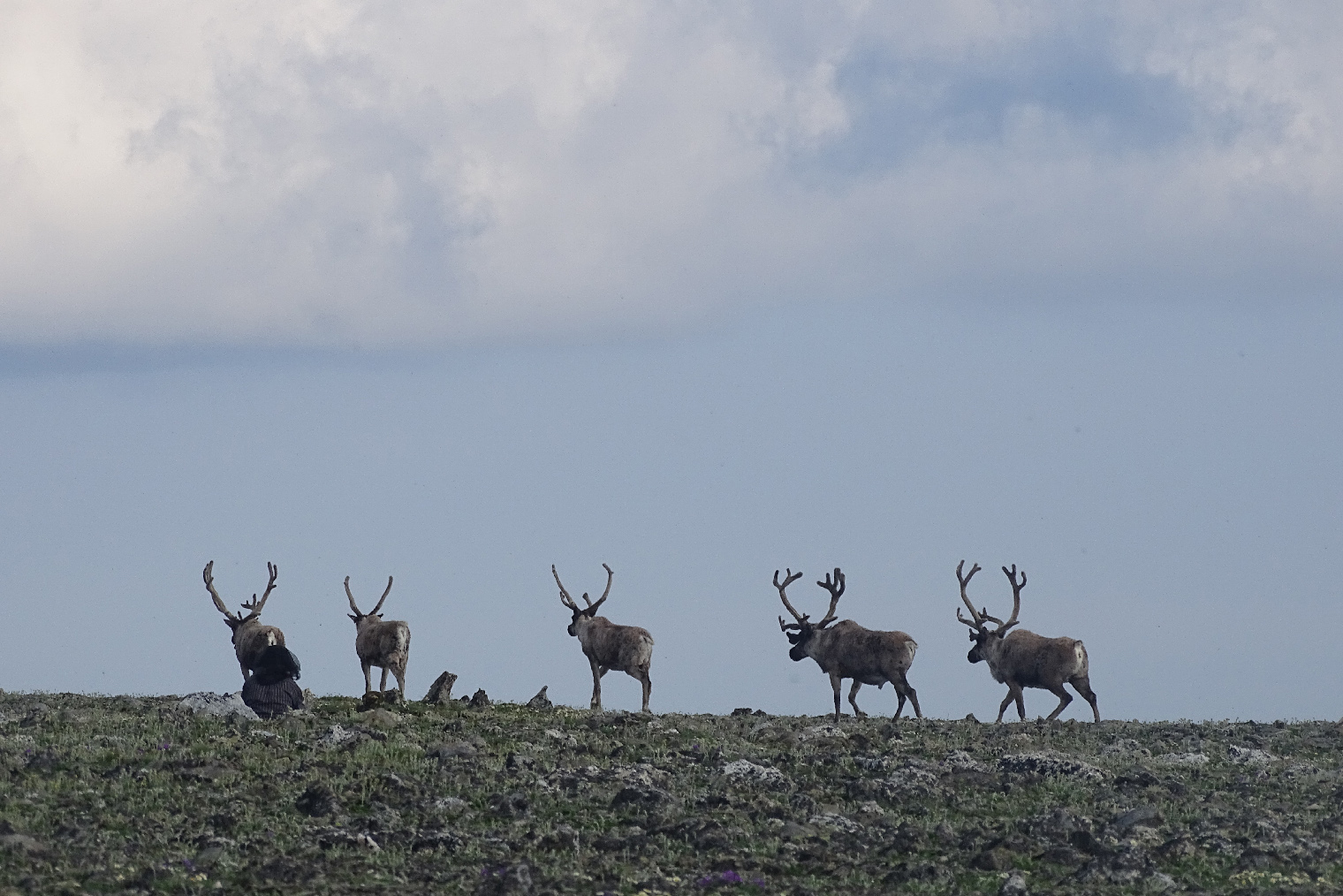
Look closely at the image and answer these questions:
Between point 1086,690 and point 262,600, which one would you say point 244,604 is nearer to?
point 262,600

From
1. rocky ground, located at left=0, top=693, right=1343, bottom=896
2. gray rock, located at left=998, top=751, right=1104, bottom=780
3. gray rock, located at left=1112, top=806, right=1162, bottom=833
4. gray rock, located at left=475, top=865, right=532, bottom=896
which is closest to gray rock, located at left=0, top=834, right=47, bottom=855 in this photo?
rocky ground, located at left=0, top=693, right=1343, bottom=896

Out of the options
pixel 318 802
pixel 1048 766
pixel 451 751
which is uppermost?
pixel 451 751

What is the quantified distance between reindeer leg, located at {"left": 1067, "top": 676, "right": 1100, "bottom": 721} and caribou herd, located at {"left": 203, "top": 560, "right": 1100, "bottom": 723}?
17mm

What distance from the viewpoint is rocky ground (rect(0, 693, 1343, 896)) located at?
53.2ft

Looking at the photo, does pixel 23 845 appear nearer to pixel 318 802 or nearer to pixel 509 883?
pixel 318 802

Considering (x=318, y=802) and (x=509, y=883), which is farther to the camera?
(x=318, y=802)

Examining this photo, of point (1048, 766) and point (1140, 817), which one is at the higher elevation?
point (1048, 766)

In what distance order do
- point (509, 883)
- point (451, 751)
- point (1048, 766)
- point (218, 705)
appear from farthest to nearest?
point (218, 705)
point (1048, 766)
point (451, 751)
point (509, 883)

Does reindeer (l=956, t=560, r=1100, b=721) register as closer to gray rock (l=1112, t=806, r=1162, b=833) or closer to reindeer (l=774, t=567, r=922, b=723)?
reindeer (l=774, t=567, r=922, b=723)

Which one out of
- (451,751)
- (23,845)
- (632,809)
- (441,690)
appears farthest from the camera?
(441,690)

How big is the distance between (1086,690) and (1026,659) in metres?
1.25

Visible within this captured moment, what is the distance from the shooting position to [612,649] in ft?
111

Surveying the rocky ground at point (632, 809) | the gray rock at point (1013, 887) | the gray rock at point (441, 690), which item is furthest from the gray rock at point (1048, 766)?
the gray rock at point (441, 690)

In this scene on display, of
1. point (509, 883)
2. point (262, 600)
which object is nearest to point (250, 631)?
point (262, 600)
